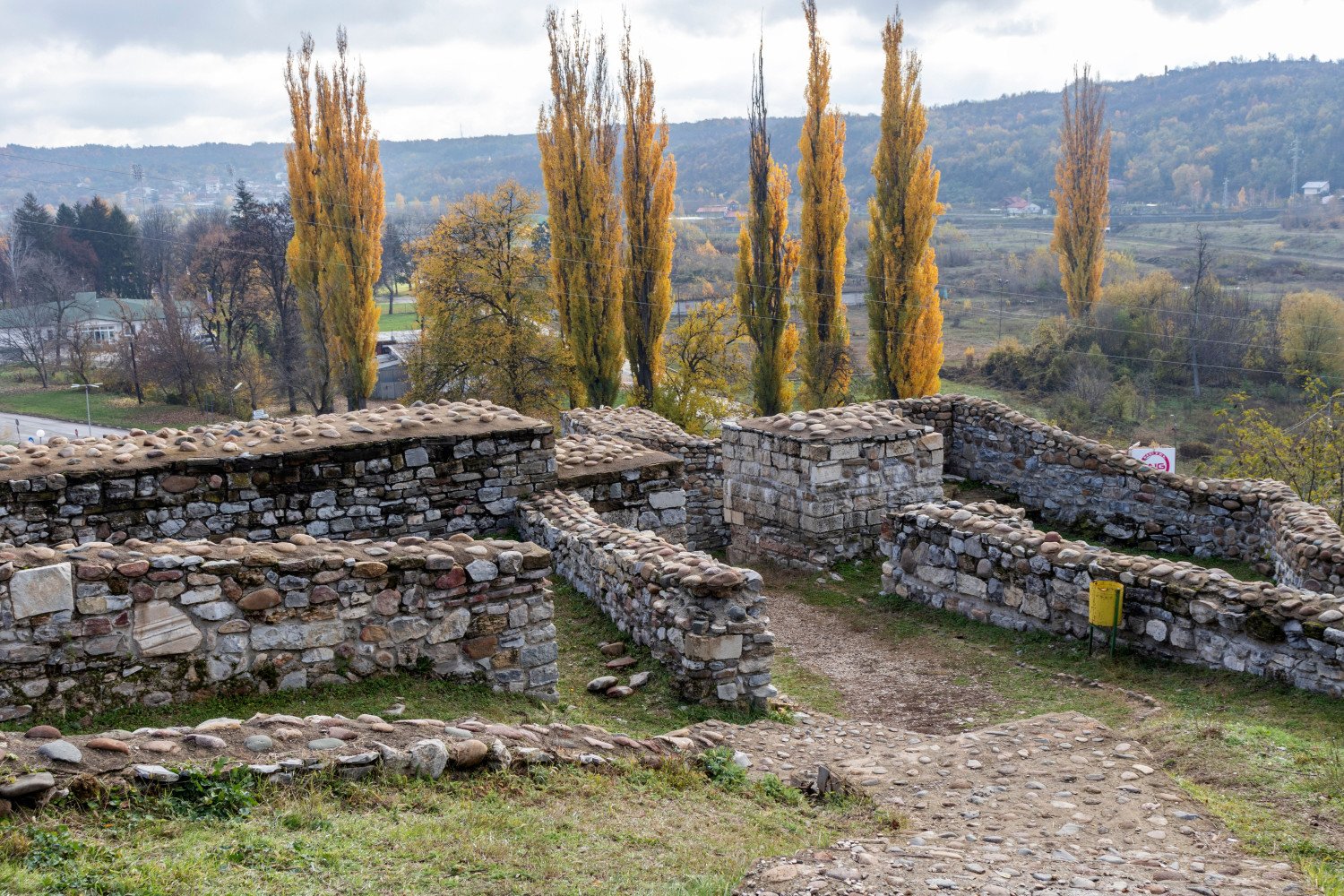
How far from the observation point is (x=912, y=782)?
653cm

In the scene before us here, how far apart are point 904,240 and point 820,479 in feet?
64.1

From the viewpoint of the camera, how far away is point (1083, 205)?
Result: 1745 inches

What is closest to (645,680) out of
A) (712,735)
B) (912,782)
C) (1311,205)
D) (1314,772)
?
(712,735)

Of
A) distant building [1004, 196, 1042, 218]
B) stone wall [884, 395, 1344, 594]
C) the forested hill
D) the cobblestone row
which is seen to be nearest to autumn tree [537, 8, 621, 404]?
stone wall [884, 395, 1344, 594]

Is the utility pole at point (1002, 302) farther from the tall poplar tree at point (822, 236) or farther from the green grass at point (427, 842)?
the green grass at point (427, 842)

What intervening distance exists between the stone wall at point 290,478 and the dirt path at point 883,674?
3.09m

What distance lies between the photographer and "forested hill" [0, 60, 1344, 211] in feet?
314

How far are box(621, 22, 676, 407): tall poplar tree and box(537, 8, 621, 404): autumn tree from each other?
0.47m

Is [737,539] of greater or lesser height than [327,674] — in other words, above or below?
below

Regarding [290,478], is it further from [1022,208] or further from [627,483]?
[1022,208]

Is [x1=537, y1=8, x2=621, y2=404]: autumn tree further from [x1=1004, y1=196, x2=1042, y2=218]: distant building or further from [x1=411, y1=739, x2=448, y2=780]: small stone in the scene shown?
[x1=1004, y1=196, x2=1042, y2=218]: distant building

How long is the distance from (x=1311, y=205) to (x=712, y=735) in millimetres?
96401

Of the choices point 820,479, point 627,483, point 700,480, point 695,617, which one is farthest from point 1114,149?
point 695,617

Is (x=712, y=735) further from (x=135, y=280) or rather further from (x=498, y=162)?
(x=498, y=162)
